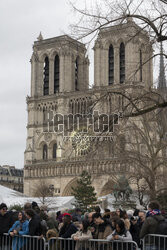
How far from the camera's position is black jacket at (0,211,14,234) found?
34.2 ft

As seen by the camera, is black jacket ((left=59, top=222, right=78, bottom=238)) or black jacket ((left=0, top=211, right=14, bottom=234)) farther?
black jacket ((left=0, top=211, right=14, bottom=234))

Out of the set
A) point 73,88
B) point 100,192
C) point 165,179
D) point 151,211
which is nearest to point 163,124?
point 165,179

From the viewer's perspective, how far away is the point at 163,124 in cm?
1952

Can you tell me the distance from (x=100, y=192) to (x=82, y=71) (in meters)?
18.5

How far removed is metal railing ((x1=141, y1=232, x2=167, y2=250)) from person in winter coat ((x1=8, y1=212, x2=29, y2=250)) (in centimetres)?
259

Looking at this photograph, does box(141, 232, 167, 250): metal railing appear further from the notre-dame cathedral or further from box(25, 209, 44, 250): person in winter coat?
the notre-dame cathedral

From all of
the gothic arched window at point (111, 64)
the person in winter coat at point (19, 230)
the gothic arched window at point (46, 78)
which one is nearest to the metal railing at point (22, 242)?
the person in winter coat at point (19, 230)

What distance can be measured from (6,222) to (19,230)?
28.8 inches

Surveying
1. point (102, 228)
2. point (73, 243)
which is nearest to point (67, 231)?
point (73, 243)

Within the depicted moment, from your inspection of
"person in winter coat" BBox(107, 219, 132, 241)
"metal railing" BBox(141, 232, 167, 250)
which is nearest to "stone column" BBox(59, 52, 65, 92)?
"person in winter coat" BBox(107, 219, 132, 241)

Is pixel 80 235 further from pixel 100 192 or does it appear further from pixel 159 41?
pixel 100 192

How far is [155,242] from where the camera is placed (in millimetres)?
8172

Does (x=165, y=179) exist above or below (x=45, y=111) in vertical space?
below

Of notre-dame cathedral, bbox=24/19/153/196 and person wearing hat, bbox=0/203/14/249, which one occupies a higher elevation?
notre-dame cathedral, bbox=24/19/153/196
